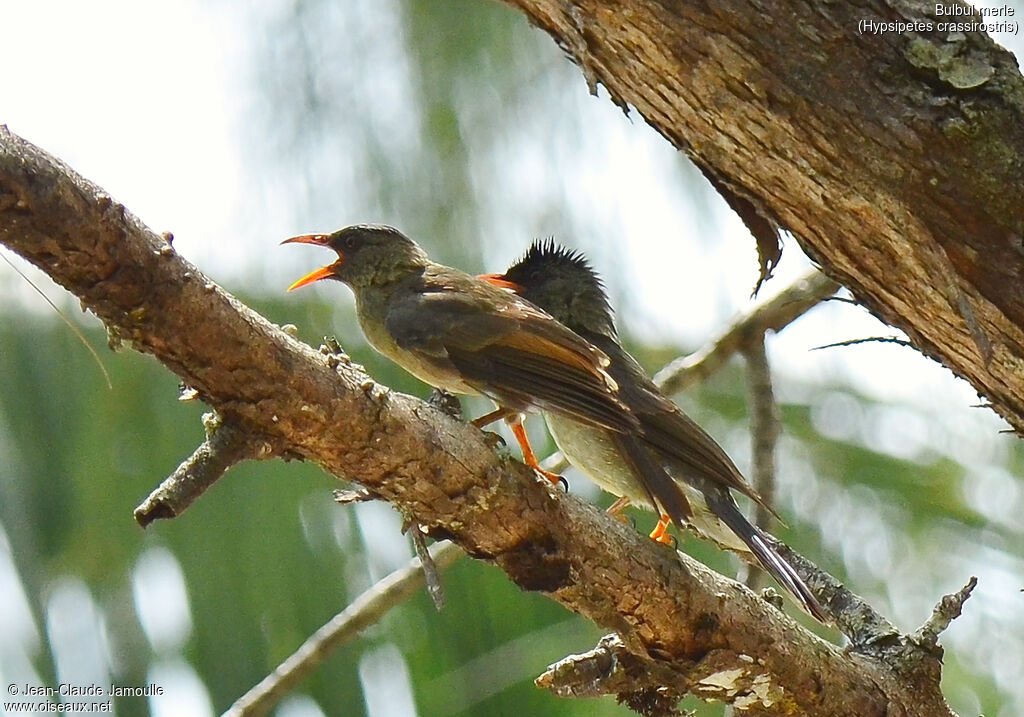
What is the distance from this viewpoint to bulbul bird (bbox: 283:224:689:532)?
3.44 meters

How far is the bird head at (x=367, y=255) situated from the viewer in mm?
4194

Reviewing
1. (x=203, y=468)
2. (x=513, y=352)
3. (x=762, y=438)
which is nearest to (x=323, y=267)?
(x=513, y=352)

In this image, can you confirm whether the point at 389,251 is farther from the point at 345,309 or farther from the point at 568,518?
the point at 568,518

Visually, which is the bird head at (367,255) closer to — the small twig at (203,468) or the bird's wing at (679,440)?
the bird's wing at (679,440)

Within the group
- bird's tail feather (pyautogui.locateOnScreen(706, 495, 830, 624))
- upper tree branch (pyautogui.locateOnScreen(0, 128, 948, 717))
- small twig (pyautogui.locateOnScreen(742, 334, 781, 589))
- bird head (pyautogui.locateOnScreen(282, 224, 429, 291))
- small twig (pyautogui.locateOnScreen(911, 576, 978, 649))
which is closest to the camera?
upper tree branch (pyautogui.locateOnScreen(0, 128, 948, 717))

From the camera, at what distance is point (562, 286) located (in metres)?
4.39

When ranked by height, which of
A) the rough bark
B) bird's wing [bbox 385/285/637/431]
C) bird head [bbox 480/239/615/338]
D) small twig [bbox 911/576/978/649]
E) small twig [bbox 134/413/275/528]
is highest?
bird head [bbox 480/239/615/338]

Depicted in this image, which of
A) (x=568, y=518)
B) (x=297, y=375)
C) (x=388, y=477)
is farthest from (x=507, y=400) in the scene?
(x=297, y=375)

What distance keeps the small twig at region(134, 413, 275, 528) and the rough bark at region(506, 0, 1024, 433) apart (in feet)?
3.71

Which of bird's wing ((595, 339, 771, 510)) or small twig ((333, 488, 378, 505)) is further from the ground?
bird's wing ((595, 339, 771, 510))

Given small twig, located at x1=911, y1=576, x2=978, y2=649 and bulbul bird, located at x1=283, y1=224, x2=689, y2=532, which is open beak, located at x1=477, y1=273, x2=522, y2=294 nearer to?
bulbul bird, located at x1=283, y1=224, x2=689, y2=532

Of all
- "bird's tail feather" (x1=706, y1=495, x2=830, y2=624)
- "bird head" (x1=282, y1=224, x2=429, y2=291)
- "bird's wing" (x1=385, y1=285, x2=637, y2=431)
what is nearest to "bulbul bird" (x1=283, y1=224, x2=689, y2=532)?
→ "bird's wing" (x1=385, y1=285, x2=637, y2=431)

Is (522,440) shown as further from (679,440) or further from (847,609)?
(847,609)

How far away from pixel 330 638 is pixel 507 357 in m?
1.00
